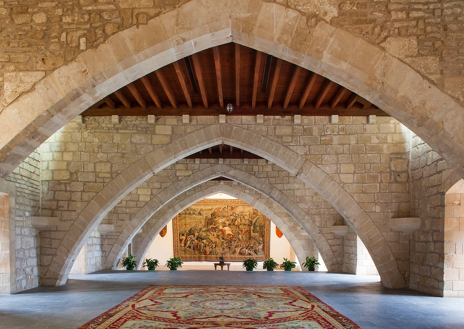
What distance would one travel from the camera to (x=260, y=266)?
54.9 ft

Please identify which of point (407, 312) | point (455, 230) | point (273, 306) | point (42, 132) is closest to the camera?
point (42, 132)

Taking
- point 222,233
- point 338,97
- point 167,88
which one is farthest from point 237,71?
point 222,233

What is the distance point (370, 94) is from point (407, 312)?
2552 millimetres

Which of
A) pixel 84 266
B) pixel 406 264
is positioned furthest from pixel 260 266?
pixel 406 264

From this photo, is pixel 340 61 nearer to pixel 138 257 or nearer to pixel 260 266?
pixel 138 257

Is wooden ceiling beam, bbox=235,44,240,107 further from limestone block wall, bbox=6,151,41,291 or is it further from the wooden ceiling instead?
limestone block wall, bbox=6,151,41,291

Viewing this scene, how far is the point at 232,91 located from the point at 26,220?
3.78 m

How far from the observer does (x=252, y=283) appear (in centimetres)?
760

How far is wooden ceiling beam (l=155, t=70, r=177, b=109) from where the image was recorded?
5.84m

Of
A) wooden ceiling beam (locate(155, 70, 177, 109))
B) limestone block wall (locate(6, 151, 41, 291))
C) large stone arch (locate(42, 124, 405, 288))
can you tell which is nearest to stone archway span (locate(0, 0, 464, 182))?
wooden ceiling beam (locate(155, 70, 177, 109))

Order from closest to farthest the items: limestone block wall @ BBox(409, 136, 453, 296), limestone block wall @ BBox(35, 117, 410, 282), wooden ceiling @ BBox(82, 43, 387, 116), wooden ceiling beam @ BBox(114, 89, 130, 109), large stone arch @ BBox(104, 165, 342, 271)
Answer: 1. wooden ceiling @ BBox(82, 43, 387, 116)
2. limestone block wall @ BBox(409, 136, 453, 296)
3. wooden ceiling beam @ BBox(114, 89, 130, 109)
4. limestone block wall @ BBox(35, 117, 410, 282)
5. large stone arch @ BBox(104, 165, 342, 271)

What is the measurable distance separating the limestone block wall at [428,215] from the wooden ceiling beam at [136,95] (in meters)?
4.42

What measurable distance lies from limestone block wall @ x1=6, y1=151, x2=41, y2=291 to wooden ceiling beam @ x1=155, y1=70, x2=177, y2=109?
2.47 meters

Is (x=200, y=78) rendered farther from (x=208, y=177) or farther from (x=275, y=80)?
(x=208, y=177)
